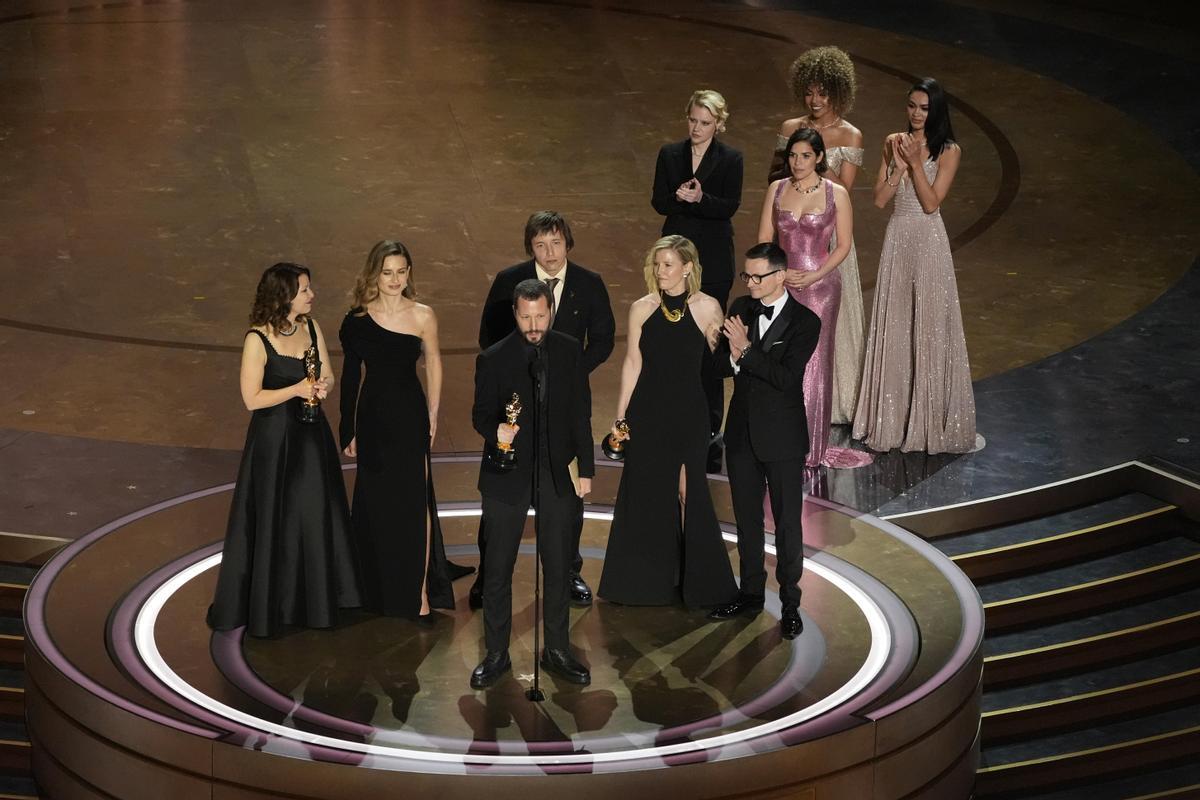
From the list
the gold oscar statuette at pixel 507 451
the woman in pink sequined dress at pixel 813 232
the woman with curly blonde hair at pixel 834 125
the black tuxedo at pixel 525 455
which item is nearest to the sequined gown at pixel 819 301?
the woman in pink sequined dress at pixel 813 232

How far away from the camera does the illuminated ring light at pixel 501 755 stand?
5891 millimetres

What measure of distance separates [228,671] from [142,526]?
1186 mm

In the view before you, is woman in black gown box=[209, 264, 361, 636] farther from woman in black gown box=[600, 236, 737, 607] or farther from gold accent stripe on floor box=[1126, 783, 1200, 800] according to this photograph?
gold accent stripe on floor box=[1126, 783, 1200, 800]

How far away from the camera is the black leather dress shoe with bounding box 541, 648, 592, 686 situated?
6461mm

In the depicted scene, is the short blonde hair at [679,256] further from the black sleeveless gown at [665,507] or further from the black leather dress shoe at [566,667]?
the black leather dress shoe at [566,667]

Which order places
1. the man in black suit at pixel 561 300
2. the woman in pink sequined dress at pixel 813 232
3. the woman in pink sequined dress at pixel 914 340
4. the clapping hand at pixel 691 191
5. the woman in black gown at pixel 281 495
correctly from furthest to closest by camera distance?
the woman in pink sequined dress at pixel 914 340
the clapping hand at pixel 691 191
the woman in pink sequined dress at pixel 813 232
the man in black suit at pixel 561 300
the woman in black gown at pixel 281 495

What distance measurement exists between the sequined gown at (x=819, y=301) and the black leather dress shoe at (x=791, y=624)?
3.77 feet

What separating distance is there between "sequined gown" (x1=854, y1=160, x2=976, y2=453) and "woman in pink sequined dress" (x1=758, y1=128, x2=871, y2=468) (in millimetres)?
375

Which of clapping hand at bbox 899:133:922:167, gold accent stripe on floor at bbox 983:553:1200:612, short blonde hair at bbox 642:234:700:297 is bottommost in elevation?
gold accent stripe on floor at bbox 983:553:1200:612

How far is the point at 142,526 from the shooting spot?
24.4 feet

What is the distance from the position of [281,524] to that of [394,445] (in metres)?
0.49

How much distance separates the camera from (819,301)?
27.0ft

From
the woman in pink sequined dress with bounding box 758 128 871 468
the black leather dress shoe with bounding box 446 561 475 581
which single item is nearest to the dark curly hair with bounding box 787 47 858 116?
the woman in pink sequined dress with bounding box 758 128 871 468

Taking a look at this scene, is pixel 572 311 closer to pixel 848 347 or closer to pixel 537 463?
pixel 537 463
